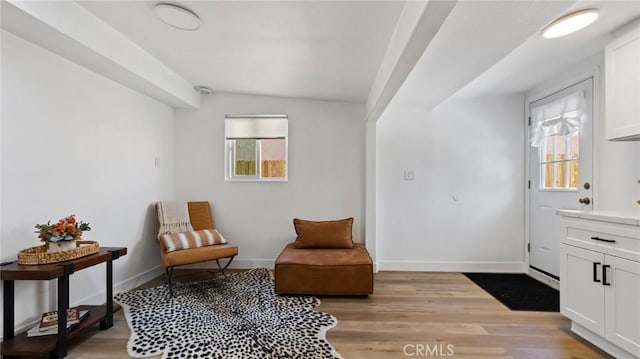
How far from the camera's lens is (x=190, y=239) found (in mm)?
3336

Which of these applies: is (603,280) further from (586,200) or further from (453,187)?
(453,187)

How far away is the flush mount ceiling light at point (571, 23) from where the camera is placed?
79.1 inches

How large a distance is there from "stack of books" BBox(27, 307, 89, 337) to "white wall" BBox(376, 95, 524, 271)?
3.12 m

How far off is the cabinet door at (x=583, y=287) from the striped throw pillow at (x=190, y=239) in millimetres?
3300

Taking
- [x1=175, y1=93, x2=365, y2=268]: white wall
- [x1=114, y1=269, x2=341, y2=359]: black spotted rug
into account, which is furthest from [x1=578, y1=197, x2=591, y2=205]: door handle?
[x1=114, y1=269, x2=341, y2=359]: black spotted rug

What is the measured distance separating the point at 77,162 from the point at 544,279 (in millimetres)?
4910

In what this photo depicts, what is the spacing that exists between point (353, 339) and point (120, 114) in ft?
9.97

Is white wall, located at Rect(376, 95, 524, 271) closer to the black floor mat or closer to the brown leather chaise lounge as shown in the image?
the black floor mat

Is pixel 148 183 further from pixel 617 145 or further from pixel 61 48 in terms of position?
pixel 617 145

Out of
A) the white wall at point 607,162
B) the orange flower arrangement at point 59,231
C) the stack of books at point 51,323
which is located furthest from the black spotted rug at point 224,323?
the white wall at point 607,162

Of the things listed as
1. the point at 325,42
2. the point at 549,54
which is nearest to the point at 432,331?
the point at 325,42

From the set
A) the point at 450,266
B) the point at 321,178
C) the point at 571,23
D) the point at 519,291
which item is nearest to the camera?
the point at 571,23

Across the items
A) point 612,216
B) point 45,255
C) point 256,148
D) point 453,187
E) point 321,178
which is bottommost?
point 45,255

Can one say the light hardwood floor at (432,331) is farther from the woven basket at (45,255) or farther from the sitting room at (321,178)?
the woven basket at (45,255)
